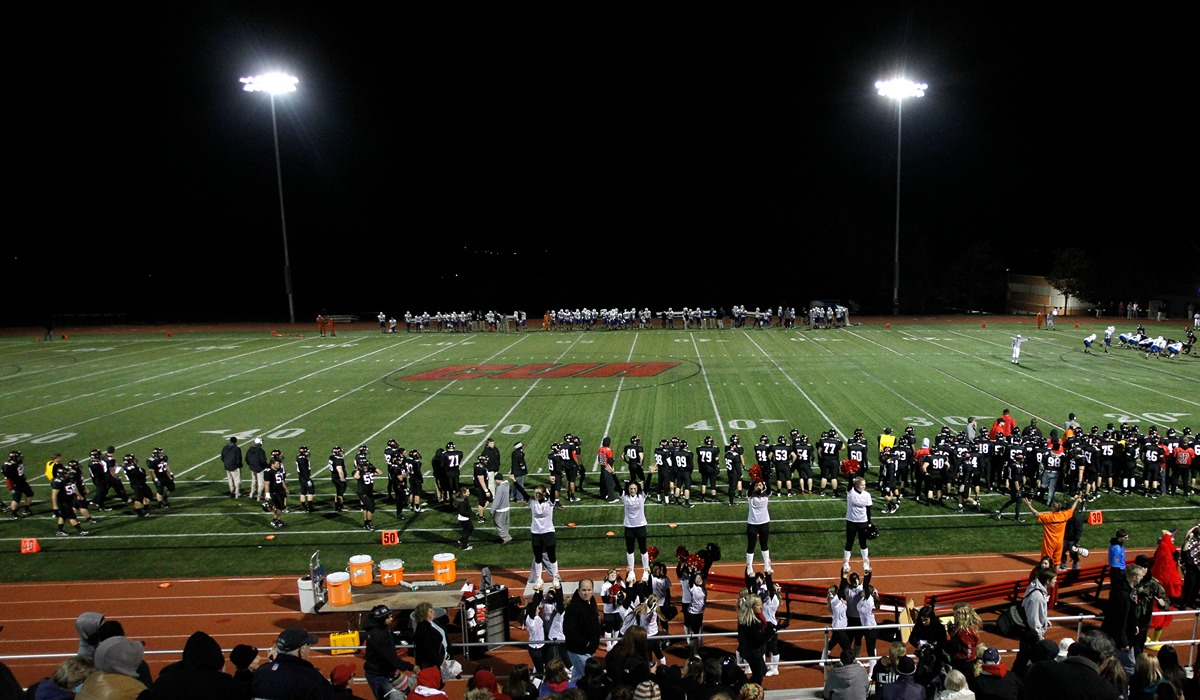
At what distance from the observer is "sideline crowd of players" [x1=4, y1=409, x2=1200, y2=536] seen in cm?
1453

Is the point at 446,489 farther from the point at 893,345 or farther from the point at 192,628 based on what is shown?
the point at 893,345

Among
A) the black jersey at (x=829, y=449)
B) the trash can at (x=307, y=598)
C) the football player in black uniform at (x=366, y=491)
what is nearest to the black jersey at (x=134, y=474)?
the football player in black uniform at (x=366, y=491)

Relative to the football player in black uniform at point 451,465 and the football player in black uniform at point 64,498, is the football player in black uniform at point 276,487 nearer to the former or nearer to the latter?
the football player in black uniform at point 451,465

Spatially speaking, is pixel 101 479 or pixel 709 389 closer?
pixel 101 479

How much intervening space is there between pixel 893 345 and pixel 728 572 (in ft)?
94.2

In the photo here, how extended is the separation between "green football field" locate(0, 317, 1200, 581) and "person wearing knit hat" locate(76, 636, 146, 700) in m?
6.99

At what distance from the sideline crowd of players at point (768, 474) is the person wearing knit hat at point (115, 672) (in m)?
8.66

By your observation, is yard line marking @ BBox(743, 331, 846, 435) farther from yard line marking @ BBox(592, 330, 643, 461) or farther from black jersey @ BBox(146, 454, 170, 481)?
black jersey @ BBox(146, 454, 170, 481)

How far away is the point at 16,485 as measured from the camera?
15375 mm

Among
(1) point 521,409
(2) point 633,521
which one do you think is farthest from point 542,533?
(1) point 521,409

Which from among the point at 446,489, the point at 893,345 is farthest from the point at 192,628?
the point at 893,345

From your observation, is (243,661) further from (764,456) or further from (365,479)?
(764,456)

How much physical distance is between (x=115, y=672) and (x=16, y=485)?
1278 centimetres

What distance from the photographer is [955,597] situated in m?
9.67
